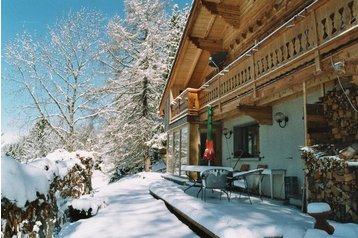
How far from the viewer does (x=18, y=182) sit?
2.95 metres

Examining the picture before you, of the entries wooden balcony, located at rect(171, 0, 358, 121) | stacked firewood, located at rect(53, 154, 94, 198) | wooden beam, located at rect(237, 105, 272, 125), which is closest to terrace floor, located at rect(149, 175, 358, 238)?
wooden balcony, located at rect(171, 0, 358, 121)

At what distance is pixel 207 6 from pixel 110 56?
14.7 meters

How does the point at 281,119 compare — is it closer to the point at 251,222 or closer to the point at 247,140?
the point at 247,140

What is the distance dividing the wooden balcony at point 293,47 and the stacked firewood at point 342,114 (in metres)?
0.68

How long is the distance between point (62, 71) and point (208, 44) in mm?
12772

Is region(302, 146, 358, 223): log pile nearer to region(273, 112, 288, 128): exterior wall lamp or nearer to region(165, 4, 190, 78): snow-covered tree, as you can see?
region(273, 112, 288, 128): exterior wall lamp

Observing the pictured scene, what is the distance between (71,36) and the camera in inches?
896

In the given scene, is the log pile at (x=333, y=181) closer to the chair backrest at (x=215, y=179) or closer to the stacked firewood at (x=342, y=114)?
the stacked firewood at (x=342, y=114)

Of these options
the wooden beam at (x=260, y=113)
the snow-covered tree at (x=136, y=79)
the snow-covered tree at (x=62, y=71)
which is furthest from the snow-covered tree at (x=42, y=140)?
the wooden beam at (x=260, y=113)

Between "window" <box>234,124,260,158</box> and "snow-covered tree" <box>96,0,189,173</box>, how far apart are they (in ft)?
38.1

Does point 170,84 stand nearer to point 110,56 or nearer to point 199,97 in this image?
point 199,97

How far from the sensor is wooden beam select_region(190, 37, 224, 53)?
13469 mm

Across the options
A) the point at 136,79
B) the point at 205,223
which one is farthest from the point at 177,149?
the point at 205,223

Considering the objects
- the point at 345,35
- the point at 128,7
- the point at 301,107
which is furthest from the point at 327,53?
the point at 128,7
